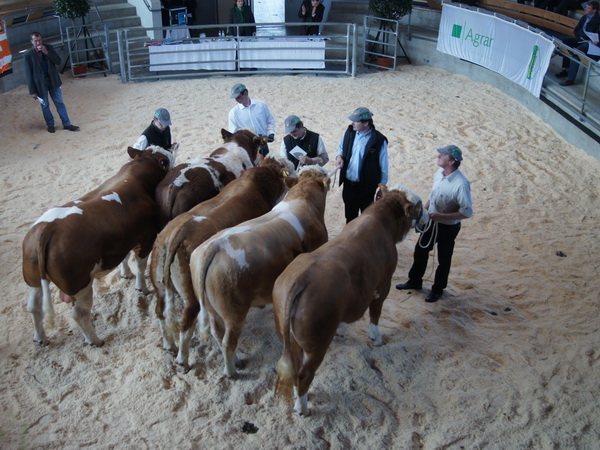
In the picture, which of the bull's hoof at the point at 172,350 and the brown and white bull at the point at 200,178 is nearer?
the bull's hoof at the point at 172,350

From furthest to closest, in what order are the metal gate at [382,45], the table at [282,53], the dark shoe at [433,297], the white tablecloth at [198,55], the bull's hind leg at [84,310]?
the metal gate at [382,45] → the table at [282,53] → the white tablecloth at [198,55] → the dark shoe at [433,297] → the bull's hind leg at [84,310]

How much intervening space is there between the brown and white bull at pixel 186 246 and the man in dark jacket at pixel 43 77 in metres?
6.24

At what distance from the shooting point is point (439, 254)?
19.2 feet

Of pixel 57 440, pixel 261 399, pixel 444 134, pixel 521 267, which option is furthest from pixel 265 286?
pixel 444 134

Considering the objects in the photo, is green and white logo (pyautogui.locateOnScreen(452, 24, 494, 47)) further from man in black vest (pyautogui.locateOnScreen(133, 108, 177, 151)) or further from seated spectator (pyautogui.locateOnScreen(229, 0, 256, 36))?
A: man in black vest (pyautogui.locateOnScreen(133, 108, 177, 151))

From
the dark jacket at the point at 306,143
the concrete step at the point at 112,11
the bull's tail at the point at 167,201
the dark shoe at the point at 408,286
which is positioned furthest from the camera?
the concrete step at the point at 112,11

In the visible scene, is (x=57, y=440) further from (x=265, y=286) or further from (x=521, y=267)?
(x=521, y=267)

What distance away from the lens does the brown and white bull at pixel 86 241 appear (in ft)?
15.7

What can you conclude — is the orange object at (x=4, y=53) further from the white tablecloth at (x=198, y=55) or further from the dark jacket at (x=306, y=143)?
the dark jacket at (x=306, y=143)

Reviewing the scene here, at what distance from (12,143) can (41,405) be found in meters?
6.74

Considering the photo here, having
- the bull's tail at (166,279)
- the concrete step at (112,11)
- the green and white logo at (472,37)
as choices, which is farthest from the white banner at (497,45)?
the bull's tail at (166,279)

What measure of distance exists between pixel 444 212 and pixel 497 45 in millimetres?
7959

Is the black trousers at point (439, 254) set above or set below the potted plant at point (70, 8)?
below

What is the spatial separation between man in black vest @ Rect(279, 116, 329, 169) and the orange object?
7976mm
